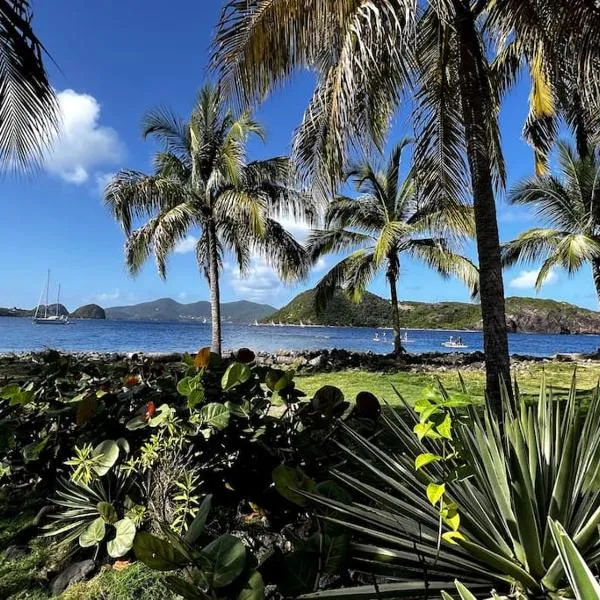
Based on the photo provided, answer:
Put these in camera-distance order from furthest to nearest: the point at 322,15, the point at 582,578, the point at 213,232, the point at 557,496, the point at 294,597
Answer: the point at 213,232
the point at 322,15
the point at 557,496
the point at 294,597
the point at 582,578

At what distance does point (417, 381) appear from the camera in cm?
1023

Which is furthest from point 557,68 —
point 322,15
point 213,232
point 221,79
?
point 213,232

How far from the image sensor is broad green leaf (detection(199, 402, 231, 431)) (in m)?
2.37

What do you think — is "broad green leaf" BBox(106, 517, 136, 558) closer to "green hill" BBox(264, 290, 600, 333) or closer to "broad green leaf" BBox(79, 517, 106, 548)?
"broad green leaf" BBox(79, 517, 106, 548)

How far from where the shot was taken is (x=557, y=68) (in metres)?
5.75

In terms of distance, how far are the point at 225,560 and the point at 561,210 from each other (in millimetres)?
18272

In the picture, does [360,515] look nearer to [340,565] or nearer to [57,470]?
[340,565]

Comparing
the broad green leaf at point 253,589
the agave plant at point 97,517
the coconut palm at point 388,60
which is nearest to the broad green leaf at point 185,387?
the agave plant at point 97,517

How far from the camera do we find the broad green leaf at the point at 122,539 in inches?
84.6

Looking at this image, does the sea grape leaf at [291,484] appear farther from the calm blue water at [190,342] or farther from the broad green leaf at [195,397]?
the calm blue water at [190,342]

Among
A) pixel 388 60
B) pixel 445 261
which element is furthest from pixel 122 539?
pixel 445 261

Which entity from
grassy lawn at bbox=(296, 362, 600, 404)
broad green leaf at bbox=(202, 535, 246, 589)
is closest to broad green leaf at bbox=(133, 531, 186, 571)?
broad green leaf at bbox=(202, 535, 246, 589)

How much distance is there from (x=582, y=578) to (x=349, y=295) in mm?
15904

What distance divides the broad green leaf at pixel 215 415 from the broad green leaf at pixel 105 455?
1.48 feet
